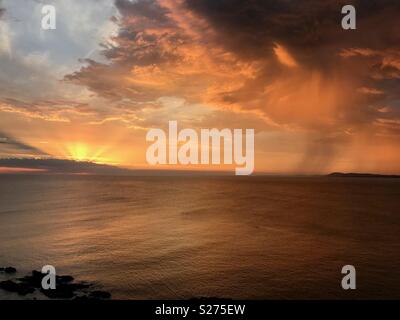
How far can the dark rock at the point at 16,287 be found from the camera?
965 inches

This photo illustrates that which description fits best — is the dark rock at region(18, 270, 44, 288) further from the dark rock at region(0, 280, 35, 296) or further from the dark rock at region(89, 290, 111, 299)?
the dark rock at region(89, 290, 111, 299)

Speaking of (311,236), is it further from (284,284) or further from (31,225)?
(31,225)

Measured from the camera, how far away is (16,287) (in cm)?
2519

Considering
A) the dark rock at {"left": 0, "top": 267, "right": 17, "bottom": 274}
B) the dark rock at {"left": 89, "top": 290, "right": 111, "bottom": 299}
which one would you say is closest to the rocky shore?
the dark rock at {"left": 89, "top": 290, "right": 111, "bottom": 299}

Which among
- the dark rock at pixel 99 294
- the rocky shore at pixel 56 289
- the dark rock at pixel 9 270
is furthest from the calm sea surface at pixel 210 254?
the dark rock at pixel 9 270

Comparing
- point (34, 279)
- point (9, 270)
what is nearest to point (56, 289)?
point (34, 279)

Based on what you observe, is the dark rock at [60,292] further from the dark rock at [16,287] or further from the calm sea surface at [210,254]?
the calm sea surface at [210,254]

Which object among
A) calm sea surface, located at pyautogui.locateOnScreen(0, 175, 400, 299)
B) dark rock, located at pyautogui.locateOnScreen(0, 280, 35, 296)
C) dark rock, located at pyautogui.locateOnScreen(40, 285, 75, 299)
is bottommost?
calm sea surface, located at pyautogui.locateOnScreen(0, 175, 400, 299)

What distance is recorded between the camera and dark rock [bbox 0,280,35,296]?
2452cm
